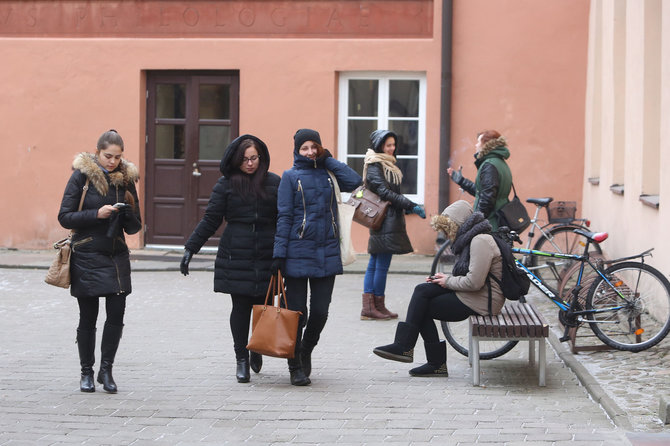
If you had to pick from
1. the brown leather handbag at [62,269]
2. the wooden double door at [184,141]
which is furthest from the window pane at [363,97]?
the brown leather handbag at [62,269]

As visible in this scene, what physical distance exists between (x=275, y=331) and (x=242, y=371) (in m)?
0.48

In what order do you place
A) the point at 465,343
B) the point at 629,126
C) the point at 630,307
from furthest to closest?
the point at 629,126 < the point at 465,343 < the point at 630,307

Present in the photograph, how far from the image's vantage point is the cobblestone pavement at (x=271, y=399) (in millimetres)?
5789

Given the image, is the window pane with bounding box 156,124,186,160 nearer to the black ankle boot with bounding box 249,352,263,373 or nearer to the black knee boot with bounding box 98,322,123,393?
the black ankle boot with bounding box 249,352,263,373

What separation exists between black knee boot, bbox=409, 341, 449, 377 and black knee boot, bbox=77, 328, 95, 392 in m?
2.21

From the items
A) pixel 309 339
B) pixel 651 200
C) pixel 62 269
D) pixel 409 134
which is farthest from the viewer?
pixel 409 134

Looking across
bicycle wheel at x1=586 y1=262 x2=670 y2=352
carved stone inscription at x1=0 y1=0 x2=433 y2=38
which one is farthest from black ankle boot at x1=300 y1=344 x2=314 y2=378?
carved stone inscription at x1=0 y1=0 x2=433 y2=38

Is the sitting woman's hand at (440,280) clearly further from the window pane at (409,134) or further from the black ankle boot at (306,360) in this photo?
the window pane at (409,134)

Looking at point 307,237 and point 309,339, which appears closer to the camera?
point 307,237

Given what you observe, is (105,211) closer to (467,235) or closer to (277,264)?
(277,264)

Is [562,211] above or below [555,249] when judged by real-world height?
above

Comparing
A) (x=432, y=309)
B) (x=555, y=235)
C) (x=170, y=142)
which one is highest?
(x=170, y=142)

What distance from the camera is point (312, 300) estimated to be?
24.0 ft

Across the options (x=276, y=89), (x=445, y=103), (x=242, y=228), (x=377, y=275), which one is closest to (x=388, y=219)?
(x=377, y=275)
